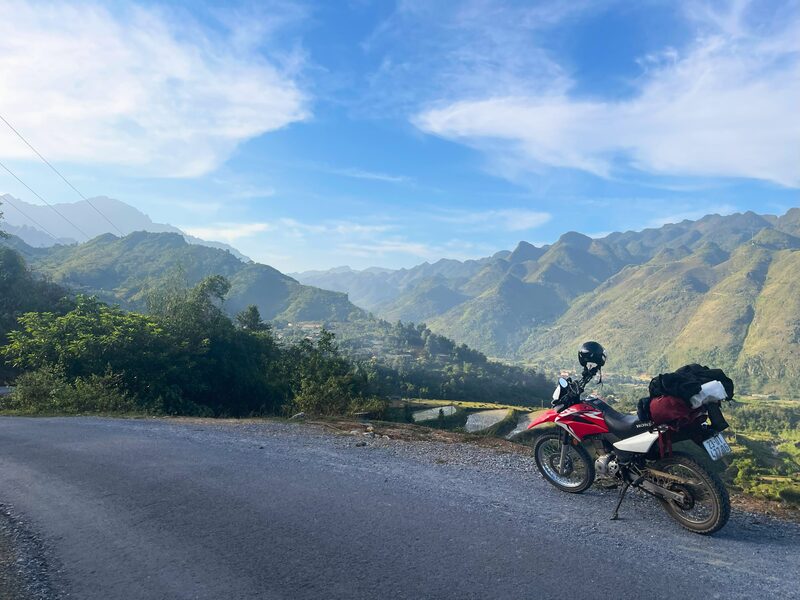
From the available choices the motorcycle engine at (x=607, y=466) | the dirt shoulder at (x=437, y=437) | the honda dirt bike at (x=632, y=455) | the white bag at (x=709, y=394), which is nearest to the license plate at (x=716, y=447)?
the honda dirt bike at (x=632, y=455)

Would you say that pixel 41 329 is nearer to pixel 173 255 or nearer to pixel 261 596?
pixel 261 596

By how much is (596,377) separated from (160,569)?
5.25 metres

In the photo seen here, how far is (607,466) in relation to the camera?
539 cm

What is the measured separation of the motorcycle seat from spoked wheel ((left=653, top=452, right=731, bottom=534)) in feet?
1.21

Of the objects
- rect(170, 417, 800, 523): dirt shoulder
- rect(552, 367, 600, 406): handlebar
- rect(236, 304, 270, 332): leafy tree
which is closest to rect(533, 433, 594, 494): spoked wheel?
rect(552, 367, 600, 406): handlebar

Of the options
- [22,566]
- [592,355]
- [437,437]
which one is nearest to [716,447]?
[592,355]

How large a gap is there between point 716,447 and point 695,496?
0.54m

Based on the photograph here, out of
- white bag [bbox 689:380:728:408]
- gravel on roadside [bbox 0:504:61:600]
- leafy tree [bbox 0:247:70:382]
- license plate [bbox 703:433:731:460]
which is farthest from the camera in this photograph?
leafy tree [bbox 0:247:70:382]

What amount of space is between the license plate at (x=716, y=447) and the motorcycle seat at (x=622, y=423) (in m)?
0.54

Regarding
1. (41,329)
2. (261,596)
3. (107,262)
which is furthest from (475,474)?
(107,262)

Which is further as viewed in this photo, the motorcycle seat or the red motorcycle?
the motorcycle seat

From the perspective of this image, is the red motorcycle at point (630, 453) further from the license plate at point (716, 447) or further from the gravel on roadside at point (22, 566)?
the gravel on roadside at point (22, 566)

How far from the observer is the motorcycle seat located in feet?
16.8

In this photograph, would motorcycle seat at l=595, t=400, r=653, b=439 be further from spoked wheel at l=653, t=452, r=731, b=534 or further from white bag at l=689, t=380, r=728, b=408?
white bag at l=689, t=380, r=728, b=408
